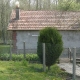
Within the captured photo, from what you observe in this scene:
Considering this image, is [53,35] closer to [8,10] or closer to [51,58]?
[51,58]

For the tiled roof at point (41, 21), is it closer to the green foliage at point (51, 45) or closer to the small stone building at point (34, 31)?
the small stone building at point (34, 31)

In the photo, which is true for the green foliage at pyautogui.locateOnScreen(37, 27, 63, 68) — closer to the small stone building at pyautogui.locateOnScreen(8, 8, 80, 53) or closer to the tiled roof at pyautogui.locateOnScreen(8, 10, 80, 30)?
the small stone building at pyautogui.locateOnScreen(8, 8, 80, 53)

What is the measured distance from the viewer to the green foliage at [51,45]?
14.8 m

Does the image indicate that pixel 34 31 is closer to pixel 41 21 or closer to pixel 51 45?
pixel 41 21

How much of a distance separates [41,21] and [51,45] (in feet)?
47.0

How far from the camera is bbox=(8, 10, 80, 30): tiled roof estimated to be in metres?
27.5

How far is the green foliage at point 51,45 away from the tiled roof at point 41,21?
11755mm

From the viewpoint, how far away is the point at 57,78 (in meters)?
12.4

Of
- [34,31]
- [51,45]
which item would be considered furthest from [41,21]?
[51,45]

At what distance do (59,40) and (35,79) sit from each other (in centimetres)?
405

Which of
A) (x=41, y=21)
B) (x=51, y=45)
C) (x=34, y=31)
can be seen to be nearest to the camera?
(x=51, y=45)

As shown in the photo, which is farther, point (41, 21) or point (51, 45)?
point (41, 21)

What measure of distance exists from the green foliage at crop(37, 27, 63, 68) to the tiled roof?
11755mm

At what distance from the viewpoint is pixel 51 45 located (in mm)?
14797
